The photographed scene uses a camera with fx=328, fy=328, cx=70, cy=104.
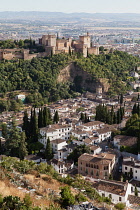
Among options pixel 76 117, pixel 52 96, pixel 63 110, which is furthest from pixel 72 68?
pixel 76 117

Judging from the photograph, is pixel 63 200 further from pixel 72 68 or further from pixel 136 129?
pixel 72 68

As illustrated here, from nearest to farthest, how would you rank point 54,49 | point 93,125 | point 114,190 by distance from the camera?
point 114,190 < point 93,125 < point 54,49

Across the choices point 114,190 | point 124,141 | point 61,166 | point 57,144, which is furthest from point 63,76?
point 114,190

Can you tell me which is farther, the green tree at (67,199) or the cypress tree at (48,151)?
the cypress tree at (48,151)

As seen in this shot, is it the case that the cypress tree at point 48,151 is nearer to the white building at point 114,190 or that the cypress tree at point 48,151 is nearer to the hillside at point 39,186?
the hillside at point 39,186

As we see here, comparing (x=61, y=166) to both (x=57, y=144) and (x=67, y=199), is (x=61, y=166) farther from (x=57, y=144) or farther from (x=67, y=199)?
(x=67, y=199)

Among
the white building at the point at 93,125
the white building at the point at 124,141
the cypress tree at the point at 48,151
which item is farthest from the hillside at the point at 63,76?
the white building at the point at 124,141
